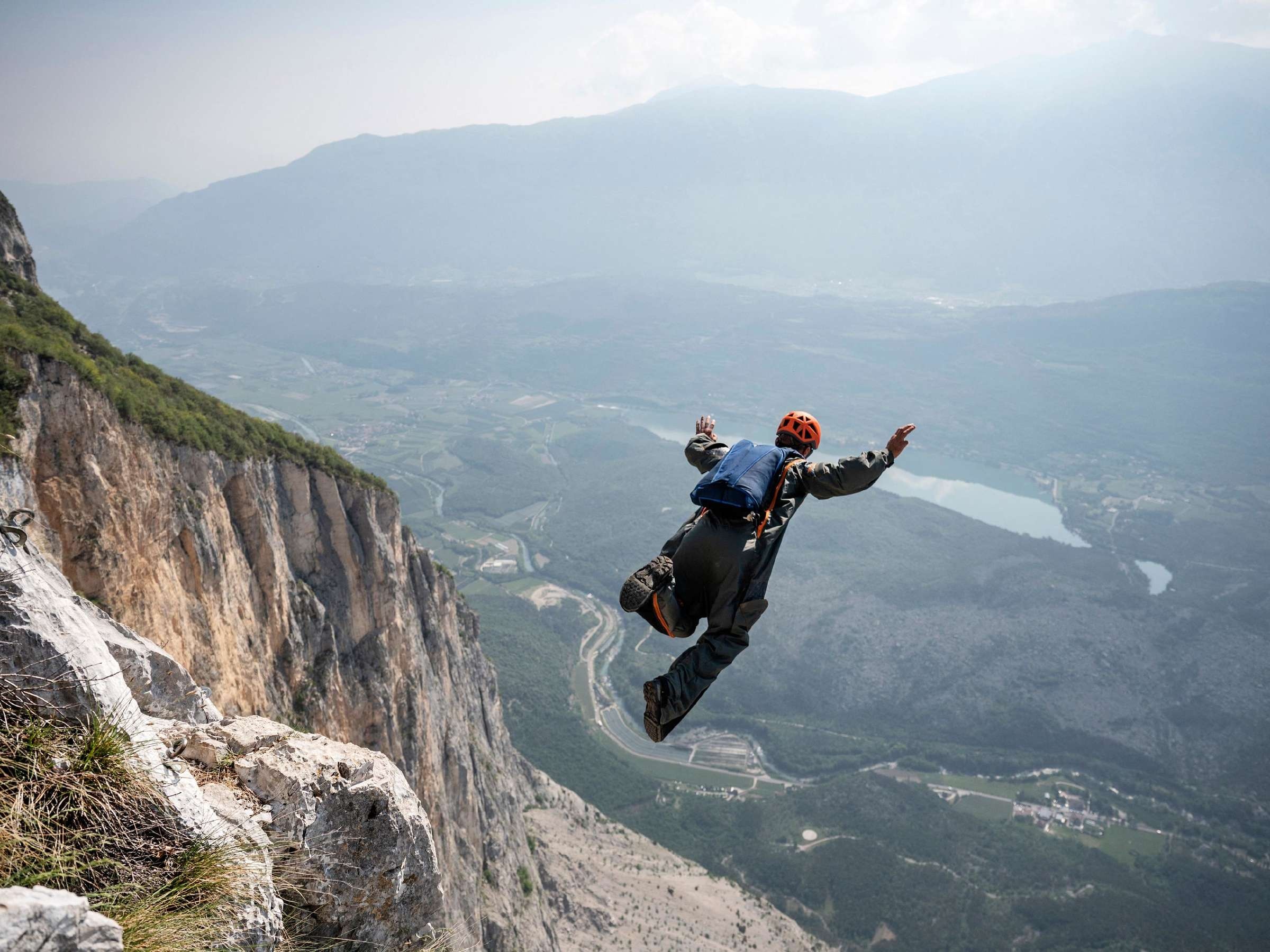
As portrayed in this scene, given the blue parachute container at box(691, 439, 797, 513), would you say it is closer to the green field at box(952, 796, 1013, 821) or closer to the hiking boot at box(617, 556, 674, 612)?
the hiking boot at box(617, 556, 674, 612)

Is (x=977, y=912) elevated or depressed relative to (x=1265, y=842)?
elevated


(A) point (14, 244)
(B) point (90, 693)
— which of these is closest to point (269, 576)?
(A) point (14, 244)

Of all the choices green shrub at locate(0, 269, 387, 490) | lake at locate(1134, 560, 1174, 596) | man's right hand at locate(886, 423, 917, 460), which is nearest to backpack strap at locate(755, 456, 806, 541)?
man's right hand at locate(886, 423, 917, 460)

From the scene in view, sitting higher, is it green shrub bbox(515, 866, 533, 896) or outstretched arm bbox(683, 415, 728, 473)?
outstretched arm bbox(683, 415, 728, 473)

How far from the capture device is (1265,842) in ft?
240

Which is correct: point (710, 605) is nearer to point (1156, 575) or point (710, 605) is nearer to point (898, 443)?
point (898, 443)

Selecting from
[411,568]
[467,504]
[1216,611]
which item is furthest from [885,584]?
[411,568]

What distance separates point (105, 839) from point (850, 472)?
6.46 m

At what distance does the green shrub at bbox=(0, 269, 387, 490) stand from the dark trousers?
10.1 m

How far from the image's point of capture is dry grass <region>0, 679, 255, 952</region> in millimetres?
4312

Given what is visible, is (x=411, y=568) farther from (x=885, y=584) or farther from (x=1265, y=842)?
(x=885, y=584)

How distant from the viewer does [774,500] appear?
25.8 ft

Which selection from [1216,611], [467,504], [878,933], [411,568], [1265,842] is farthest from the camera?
[467,504]

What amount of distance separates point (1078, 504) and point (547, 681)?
12120cm
